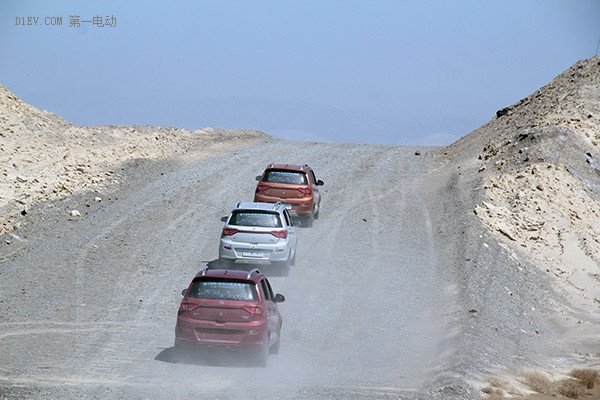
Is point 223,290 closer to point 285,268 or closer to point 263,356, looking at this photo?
point 263,356

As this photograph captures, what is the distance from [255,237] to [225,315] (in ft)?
25.2

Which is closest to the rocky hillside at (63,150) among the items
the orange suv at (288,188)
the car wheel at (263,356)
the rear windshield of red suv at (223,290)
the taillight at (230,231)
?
the orange suv at (288,188)

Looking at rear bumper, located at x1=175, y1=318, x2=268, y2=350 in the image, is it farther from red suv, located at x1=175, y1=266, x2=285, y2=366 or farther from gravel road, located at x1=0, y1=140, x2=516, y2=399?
gravel road, located at x1=0, y1=140, x2=516, y2=399

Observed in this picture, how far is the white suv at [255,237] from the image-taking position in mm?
24547

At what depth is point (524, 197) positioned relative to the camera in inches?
1374

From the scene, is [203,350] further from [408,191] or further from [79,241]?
[408,191]

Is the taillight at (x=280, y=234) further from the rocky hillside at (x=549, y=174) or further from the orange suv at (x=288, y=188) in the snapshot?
the rocky hillside at (x=549, y=174)

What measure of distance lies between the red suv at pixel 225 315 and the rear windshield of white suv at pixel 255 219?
735 cm

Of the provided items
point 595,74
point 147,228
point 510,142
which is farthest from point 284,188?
point 595,74

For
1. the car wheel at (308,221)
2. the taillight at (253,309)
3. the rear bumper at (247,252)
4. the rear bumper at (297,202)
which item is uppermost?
the rear bumper at (297,202)

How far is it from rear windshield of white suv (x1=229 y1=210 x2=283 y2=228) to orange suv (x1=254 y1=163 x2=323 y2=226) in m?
5.15

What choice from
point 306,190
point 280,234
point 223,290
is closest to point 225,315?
point 223,290

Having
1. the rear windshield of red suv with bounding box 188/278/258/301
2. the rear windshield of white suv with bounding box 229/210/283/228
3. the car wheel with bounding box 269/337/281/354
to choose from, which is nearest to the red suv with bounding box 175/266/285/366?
the rear windshield of red suv with bounding box 188/278/258/301

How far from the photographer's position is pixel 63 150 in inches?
1799
